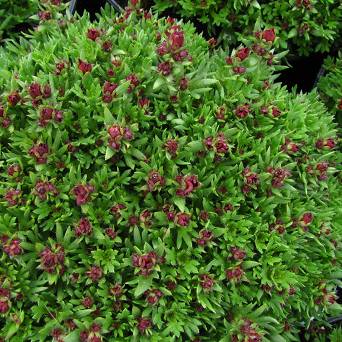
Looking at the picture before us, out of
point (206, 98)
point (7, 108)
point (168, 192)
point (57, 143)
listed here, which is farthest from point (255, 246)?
point (7, 108)

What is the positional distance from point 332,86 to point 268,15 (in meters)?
0.63

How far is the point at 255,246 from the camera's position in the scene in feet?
7.39

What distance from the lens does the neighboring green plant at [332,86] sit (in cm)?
324

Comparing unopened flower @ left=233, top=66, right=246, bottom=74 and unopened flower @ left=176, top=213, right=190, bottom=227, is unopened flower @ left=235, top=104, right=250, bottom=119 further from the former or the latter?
unopened flower @ left=176, top=213, right=190, bottom=227

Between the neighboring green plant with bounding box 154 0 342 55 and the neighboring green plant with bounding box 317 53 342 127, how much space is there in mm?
206

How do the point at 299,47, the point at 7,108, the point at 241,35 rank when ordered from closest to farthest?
the point at 7,108
the point at 241,35
the point at 299,47

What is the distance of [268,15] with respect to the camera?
3164 millimetres

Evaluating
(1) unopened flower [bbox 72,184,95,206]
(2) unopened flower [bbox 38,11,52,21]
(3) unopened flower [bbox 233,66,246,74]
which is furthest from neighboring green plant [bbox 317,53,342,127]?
(1) unopened flower [bbox 72,184,95,206]

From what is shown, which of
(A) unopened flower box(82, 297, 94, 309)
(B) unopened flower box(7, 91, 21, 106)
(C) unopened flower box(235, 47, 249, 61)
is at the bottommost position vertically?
(A) unopened flower box(82, 297, 94, 309)

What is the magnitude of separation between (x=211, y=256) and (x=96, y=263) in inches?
19.1

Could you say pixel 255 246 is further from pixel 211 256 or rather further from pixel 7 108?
pixel 7 108

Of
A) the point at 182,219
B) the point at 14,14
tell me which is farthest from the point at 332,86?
the point at 14,14

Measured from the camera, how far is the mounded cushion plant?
2023mm

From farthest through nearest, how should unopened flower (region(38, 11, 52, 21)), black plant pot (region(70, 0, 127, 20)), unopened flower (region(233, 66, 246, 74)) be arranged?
black plant pot (region(70, 0, 127, 20))
unopened flower (region(38, 11, 52, 21))
unopened flower (region(233, 66, 246, 74))
